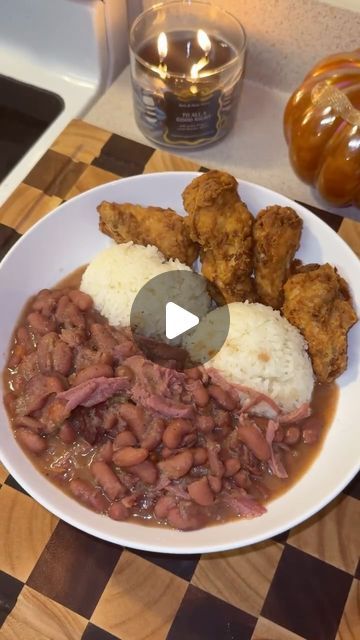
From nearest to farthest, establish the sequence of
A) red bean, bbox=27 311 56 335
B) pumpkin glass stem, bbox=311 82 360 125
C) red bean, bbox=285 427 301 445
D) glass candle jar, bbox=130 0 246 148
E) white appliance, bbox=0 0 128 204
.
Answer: red bean, bbox=285 427 301 445
red bean, bbox=27 311 56 335
pumpkin glass stem, bbox=311 82 360 125
glass candle jar, bbox=130 0 246 148
white appliance, bbox=0 0 128 204

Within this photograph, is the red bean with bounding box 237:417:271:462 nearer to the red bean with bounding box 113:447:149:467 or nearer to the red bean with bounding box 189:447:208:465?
the red bean with bounding box 189:447:208:465

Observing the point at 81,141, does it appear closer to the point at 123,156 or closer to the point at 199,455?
the point at 123,156

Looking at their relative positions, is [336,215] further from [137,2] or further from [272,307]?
[137,2]

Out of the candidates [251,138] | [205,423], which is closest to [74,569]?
[205,423]

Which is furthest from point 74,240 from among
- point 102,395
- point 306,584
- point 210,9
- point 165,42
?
point 306,584

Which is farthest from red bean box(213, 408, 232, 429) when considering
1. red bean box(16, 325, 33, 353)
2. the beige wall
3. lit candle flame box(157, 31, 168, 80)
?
the beige wall
